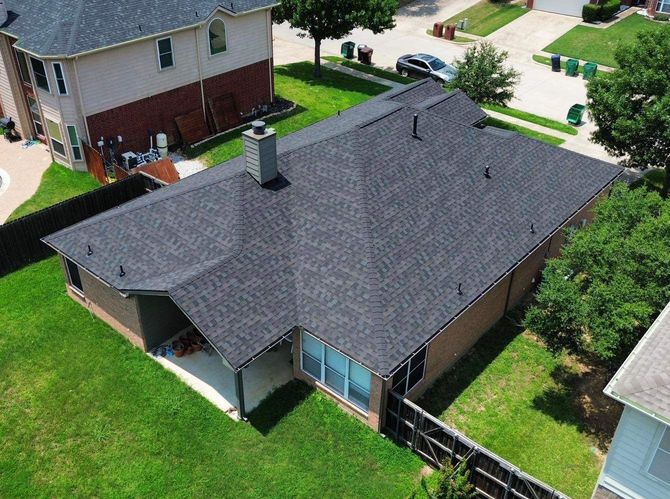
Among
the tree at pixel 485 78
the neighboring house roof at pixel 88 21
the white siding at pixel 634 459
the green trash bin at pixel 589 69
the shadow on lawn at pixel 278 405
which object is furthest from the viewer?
the green trash bin at pixel 589 69

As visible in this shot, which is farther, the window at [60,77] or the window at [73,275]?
the window at [60,77]

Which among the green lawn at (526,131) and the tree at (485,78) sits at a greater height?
the tree at (485,78)

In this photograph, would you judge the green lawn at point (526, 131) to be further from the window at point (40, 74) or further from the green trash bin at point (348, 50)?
the window at point (40, 74)

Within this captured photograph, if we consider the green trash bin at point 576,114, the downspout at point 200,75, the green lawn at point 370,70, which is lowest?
the green lawn at point 370,70

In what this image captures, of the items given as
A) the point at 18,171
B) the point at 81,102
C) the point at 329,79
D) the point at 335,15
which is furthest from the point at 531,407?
the point at 329,79

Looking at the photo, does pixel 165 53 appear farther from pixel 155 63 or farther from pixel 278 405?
pixel 278 405

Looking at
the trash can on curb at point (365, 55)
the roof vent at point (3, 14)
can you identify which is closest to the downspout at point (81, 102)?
the roof vent at point (3, 14)
